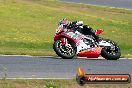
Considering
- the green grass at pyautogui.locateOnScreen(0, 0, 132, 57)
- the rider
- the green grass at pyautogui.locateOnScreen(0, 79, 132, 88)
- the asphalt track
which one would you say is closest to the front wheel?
the asphalt track

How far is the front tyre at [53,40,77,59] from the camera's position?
17141 millimetres

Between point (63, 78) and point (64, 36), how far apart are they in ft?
14.2

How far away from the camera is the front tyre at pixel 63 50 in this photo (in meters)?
17.1

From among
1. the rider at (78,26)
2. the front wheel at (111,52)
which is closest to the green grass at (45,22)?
the rider at (78,26)

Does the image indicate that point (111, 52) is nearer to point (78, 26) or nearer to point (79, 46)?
point (79, 46)

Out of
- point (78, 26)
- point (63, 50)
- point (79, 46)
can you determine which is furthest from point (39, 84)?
point (78, 26)

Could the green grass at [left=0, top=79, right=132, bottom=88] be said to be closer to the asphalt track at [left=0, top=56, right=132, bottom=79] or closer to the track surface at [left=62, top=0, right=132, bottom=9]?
the asphalt track at [left=0, top=56, right=132, bottom=79]

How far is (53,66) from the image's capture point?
15312mm

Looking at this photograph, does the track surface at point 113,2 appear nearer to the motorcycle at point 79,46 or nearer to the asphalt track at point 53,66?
the motorcycle at point 79,46

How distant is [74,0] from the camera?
4247 cm

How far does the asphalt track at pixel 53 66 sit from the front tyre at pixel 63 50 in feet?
0.69

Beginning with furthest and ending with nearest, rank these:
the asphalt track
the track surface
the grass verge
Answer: the track surface
the asphalt track
the grass verge

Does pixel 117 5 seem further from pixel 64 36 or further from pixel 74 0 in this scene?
pixel 64 36

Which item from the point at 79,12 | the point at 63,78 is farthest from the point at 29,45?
the point at 79,12
